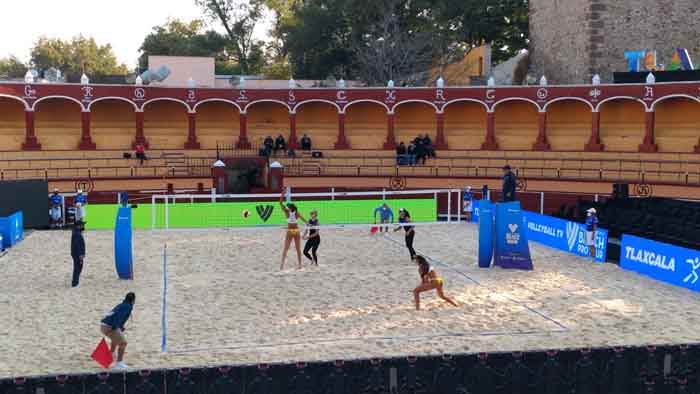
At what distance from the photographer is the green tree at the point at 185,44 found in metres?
67.8

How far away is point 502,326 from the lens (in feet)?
45.4

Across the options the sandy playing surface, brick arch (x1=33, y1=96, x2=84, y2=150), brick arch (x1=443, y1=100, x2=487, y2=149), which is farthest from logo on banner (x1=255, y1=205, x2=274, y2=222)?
brick arch (x1=443, y1=100, x2=487, y2=149)

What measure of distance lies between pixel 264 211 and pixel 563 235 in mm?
10804

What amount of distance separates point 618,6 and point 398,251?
1148 inches

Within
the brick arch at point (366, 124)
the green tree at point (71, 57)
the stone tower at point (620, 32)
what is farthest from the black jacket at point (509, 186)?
the green tree at point (71, 57)

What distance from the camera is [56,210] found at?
90.0 feet

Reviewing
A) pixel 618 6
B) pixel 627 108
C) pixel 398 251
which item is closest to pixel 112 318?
pixel 398 251

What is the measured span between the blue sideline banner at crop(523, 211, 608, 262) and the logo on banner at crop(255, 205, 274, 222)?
9.39m

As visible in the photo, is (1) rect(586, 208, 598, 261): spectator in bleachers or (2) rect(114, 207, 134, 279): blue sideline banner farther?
(1) rect(586, 208, 598, 261): spectator in bleachers

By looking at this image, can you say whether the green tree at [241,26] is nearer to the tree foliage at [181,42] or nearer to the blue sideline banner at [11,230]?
the tree foliage at [181,42]

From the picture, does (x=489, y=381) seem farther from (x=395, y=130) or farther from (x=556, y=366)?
(x=395, y=130)

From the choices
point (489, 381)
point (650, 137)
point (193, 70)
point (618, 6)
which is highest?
point (618, 6)

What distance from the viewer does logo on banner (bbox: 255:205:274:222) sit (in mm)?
26875

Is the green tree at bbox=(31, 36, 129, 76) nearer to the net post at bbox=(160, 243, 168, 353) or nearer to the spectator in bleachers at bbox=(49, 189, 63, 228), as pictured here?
the spectator in bleachers at bbox=(49, 189, 63, 228)
